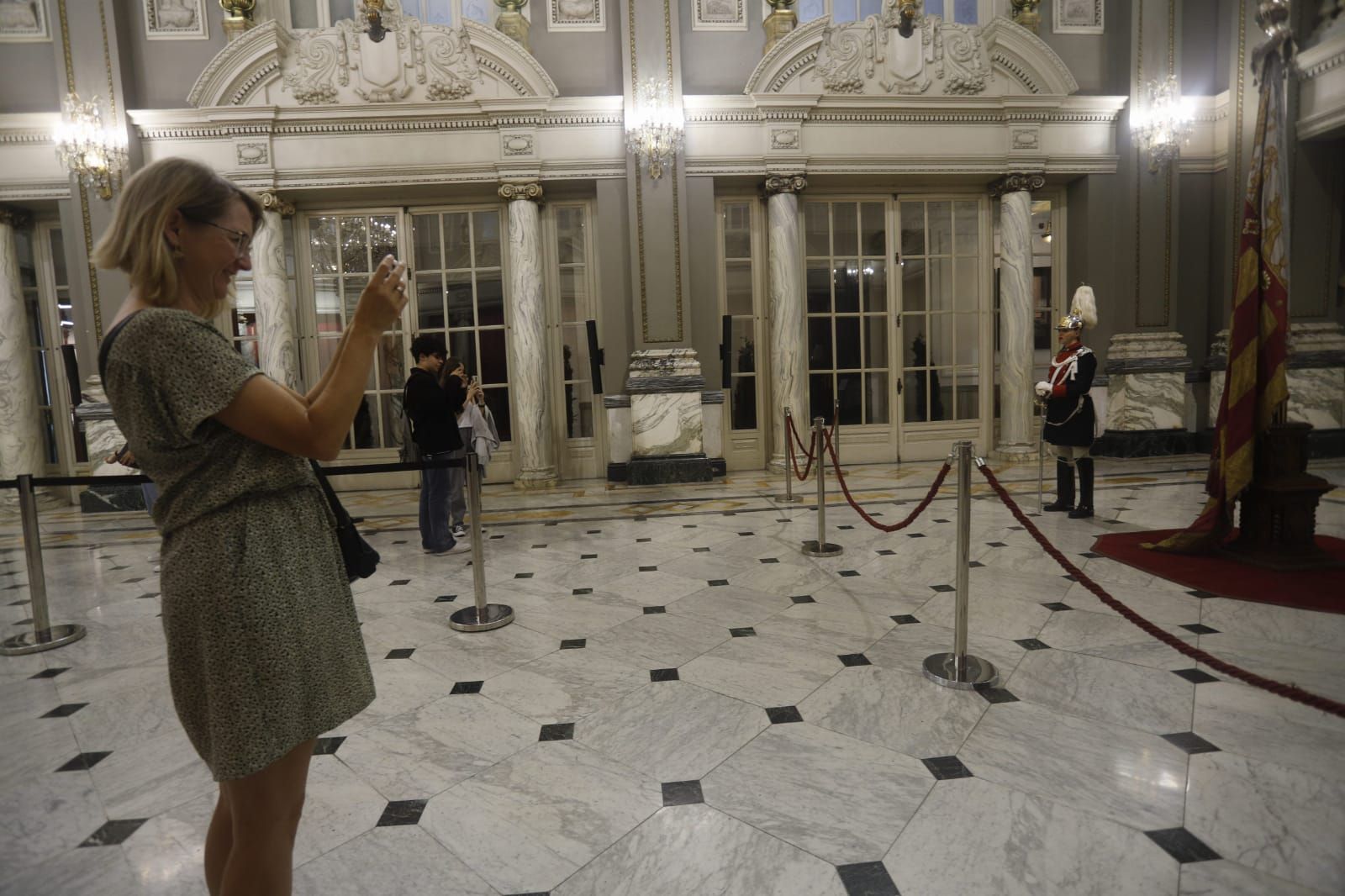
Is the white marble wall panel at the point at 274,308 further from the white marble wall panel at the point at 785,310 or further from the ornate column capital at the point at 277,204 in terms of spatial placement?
the white marble wall panel at the point at 785,310

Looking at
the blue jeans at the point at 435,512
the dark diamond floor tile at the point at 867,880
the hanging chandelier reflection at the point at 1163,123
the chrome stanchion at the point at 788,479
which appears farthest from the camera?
the hanging chandelier reflection at the point at 1163,123

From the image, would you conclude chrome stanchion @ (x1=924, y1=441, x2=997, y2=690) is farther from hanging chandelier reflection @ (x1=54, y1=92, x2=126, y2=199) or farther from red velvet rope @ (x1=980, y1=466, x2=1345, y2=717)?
A: hanging chandelier reflection @ (x1=54, y1=92, x2=126, y2=199)

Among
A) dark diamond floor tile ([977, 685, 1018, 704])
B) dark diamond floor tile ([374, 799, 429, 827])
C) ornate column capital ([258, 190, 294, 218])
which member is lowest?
dark diamond floor tile ([977, 685, 1018, 704])

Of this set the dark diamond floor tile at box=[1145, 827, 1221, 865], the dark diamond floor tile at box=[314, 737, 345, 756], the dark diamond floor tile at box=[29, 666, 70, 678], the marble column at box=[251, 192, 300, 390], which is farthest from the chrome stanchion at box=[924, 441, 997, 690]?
the marble column at box=[251, 192, 300, 390]

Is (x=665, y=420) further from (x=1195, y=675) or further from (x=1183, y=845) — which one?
(x=1183, y=845)

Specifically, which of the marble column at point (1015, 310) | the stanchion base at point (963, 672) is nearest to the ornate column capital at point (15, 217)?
the stanchion base at point (963, 672)

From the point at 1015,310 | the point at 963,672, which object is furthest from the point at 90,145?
the point at 1015,310

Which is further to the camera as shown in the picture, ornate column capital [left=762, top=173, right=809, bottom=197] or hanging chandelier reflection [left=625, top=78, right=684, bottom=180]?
ornate column capital [left=762, top=173, right=809, bottom=197]

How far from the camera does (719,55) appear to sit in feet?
27.3

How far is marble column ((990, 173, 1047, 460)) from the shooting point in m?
8.76

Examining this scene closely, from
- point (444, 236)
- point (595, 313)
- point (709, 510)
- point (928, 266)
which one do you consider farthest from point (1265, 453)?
point (444, 236)

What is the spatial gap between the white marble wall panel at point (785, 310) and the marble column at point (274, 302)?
547 centimetres

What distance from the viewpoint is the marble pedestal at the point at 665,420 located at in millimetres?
8180

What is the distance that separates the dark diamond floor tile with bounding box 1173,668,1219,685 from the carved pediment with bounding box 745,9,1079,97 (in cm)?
715
